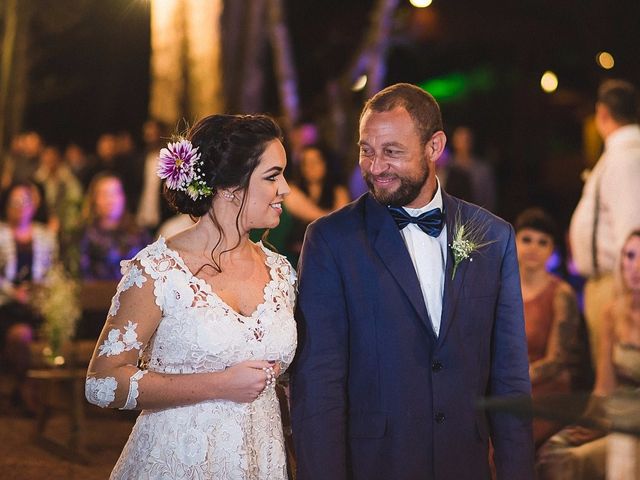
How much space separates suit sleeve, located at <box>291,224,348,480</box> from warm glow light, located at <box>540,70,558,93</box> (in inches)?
Answer: 569

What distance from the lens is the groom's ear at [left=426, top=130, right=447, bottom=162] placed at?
14.7ft

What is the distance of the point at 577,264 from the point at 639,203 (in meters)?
0.72

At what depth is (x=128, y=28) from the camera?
1267 inches

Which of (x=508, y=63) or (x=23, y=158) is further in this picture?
(x=508, y=63)

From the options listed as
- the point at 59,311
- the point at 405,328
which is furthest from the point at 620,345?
the point at 59,311

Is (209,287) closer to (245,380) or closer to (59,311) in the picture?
(245,380)

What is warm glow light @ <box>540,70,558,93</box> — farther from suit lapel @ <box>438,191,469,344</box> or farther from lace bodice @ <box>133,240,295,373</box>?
lace bodice @ <box>133,240,295,373</box>

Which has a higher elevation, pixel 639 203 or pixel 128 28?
pixel 128 28

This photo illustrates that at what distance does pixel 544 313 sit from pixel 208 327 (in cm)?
369

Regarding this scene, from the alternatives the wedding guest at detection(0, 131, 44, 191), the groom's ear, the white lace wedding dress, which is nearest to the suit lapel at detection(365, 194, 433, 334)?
the groom's ear

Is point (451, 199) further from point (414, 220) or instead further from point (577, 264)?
point (577, 264)

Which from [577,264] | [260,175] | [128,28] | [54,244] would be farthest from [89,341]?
[128,28]

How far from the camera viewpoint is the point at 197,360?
4168 mm

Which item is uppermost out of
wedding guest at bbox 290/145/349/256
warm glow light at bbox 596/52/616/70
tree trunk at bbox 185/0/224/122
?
warm glow light at bbox 596/52/616/70
